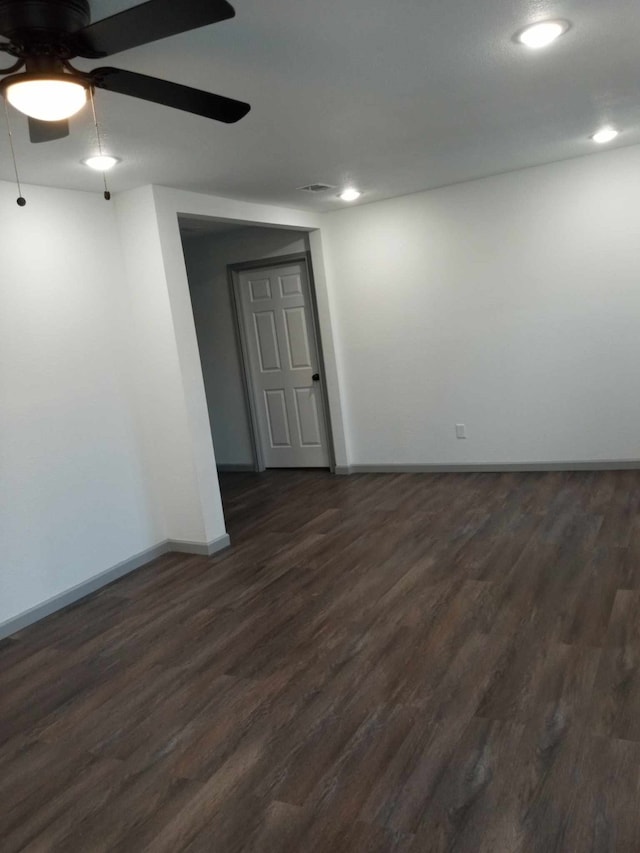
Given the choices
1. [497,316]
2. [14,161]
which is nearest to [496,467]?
[497,316]

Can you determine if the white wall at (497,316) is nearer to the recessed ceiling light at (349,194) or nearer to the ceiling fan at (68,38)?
the recessed ceiling light at (349,194)

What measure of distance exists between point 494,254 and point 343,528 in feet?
8.80

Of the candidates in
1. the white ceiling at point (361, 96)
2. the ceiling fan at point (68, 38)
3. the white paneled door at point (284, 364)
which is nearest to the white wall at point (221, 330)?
the white paneled door at point (284, 364)

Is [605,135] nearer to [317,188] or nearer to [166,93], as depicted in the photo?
[317,188]

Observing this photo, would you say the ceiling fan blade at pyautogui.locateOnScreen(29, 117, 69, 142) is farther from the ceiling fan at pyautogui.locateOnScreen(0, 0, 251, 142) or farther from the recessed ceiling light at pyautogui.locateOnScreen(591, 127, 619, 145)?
the recessed ceiling light at pyautogui.locateOnScreen(591, 127, 619, 145)

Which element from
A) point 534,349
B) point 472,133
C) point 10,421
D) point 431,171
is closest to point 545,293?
point 534,349

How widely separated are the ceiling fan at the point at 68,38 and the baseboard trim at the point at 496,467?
4.61 m

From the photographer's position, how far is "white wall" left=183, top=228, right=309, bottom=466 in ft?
22.2

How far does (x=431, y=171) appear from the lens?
191 inches

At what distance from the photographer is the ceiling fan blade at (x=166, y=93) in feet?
6.14

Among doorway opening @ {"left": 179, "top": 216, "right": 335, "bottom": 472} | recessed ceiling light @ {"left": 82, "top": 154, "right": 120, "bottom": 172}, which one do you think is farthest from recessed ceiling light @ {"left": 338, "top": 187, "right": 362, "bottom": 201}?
recessed ceiling light @ {"left": 82, "top": 154, "right": 120, "bottom": 172}

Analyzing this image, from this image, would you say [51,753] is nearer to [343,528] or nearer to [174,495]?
[174,495]

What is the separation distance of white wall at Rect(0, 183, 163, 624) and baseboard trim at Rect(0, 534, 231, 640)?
0.12 ft

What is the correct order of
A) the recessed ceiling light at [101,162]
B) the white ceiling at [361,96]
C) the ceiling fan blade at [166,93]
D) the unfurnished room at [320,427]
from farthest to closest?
the recessed ceiling light at [101,162], the white ceiling at [361,96], the unfurnished room at [320,427], the ceiling fan blade at [166,93]
